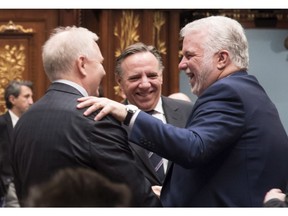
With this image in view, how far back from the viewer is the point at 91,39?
2732mm

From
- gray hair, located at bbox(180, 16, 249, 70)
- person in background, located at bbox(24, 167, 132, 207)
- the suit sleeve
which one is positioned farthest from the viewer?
gray hair, located at bbox(180, 16, 249, 70)

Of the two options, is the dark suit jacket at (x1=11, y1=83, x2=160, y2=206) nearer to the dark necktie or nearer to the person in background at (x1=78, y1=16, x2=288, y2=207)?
the person in background at (x1=78, y1=16, x2=288, y2=207)

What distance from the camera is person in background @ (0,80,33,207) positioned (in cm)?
531

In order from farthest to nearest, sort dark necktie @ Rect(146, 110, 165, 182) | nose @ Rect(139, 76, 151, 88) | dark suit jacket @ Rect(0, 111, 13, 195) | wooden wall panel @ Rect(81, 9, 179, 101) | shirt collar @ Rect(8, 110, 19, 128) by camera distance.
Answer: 1. wooden wall panel @ Rect(81, 9, 179, 101)
2. shirt collar @ Rect(8, 110, 19, 128)
3. dark suit jacket @ Rect(0, 111, 13, 195)
4. nose @ Rect(139, 76, 151, 88)
5. dark necktie @ Rect(146, 110, 165, 182)

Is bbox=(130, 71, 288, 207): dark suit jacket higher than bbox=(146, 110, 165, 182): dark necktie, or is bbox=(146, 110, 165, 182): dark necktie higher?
bbox=(130, 71, 288, 207): dark suit jacket

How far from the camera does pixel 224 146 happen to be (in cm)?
254

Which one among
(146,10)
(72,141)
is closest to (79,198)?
(72,141)

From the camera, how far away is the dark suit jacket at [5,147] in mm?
5273

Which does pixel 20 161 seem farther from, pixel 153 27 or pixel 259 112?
pixel 153 27

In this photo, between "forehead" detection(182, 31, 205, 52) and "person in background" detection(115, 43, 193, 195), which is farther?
"person in background" detection(115, 43, 193, 195)

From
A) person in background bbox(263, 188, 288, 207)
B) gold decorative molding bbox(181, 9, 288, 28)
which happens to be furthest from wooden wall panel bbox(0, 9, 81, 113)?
person in background bbox(263, 188, 288, 207)

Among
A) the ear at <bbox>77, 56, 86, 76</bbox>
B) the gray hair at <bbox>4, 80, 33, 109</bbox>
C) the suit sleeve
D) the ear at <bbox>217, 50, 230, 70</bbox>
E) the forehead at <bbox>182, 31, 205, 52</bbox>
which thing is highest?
the forehead at <bbox>182, 31, 205, 52</bbox>

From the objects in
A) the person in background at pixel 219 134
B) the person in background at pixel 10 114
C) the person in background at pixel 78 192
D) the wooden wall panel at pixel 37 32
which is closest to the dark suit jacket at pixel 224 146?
the person in background at pixel 219 134

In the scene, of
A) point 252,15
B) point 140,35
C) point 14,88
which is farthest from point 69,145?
point 252,15
